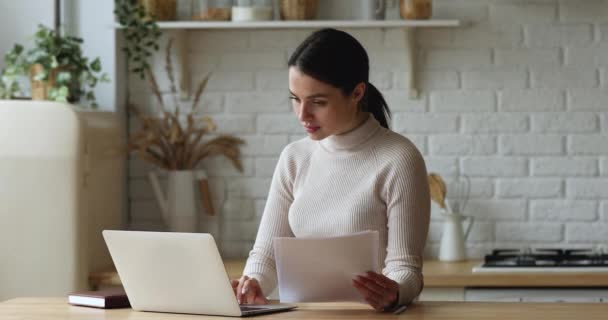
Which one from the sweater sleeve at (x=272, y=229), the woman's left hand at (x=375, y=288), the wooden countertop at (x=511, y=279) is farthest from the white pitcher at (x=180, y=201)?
the woman's left hand at (x=375, y=288)

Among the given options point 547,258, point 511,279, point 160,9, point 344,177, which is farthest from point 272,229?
point 160,9

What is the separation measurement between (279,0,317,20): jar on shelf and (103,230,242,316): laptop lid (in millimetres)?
1687

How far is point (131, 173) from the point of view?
3879 mm

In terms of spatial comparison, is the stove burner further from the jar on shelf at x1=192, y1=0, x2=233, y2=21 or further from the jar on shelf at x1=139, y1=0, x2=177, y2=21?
the jar on shelf at x1=139, y1=0, x2=177, y2=21

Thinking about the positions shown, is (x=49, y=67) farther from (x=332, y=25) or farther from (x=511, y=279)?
(x=511, y=279)

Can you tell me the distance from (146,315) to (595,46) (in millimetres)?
2210

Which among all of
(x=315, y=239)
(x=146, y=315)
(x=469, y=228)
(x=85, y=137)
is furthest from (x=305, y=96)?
(x=469, y=228)

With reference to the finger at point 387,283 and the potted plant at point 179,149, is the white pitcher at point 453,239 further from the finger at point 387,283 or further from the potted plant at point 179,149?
the finger at point 387,283

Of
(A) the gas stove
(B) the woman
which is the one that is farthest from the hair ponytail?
(A) the gas stove

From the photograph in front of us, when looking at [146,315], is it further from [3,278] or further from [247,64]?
[247,64]

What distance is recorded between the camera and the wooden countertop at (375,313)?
205cm

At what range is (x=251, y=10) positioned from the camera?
3568 millimetres

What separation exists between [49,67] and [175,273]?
163 cm

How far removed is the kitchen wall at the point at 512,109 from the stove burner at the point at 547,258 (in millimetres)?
123
